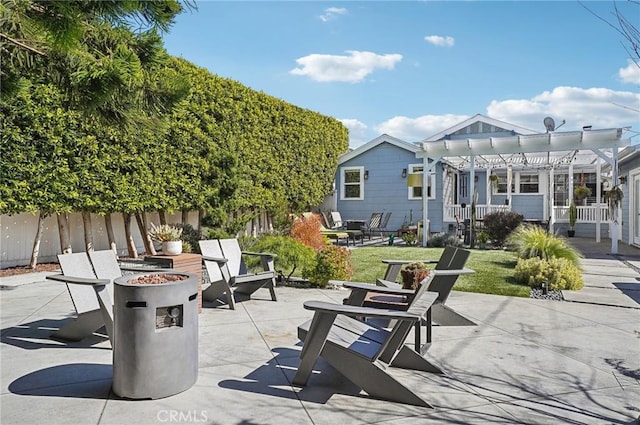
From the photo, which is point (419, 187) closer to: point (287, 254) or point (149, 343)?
point (287, 254)

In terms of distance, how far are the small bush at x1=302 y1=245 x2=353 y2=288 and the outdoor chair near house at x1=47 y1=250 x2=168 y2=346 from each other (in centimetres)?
359

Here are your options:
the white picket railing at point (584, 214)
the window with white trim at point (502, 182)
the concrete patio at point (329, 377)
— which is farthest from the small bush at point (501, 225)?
the concrete patio at point (329, 377)

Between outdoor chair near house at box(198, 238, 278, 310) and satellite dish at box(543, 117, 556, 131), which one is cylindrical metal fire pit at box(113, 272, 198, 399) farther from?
satellite dish at box(543, 117, 556, 131)

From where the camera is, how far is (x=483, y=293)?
7.07m

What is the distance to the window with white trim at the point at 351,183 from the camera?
20.4m

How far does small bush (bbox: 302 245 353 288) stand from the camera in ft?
24.8

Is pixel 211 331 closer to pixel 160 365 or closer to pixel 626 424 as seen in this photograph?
pixel 160 365

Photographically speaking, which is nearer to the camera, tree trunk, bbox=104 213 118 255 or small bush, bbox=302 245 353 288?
small bush, bbox=302 245 353 288

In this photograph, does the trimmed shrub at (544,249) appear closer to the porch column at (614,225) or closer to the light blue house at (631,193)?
the porch column at (614,225)

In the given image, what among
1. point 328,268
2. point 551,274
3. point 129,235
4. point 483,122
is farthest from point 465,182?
point 328,268

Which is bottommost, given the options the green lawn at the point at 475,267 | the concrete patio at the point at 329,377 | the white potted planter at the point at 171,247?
the concrete patio at the point at 329,377

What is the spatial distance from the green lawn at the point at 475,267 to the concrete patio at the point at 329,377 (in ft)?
5.18

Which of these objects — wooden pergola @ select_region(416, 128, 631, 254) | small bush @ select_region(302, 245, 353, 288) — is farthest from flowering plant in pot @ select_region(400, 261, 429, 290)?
wooden pergola @ select_region(416, 128, 631, 254)

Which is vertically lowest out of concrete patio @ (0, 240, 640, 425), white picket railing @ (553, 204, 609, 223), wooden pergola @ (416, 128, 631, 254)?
concrete patio @ (0, 240, 640, 425)
